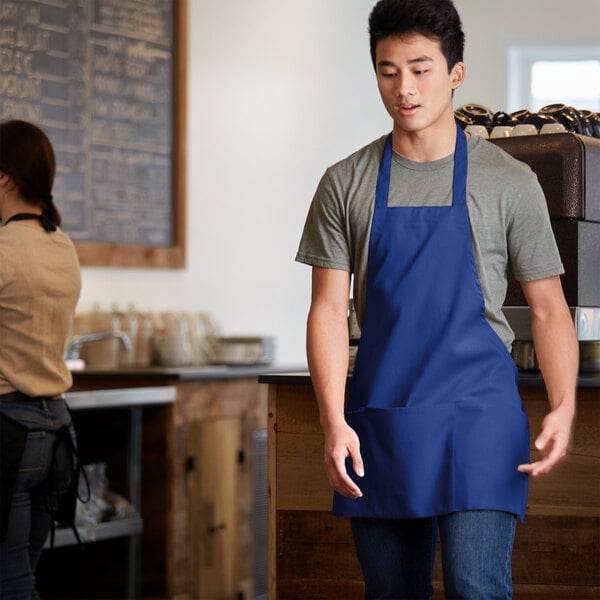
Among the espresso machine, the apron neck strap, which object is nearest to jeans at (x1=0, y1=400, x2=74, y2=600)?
the apron neck strap

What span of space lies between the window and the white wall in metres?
0.08

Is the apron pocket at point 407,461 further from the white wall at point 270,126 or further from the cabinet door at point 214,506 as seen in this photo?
the white wall at point 270,126

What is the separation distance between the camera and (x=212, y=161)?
17.7ft

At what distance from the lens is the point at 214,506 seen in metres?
4.32

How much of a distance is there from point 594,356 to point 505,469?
763 mm

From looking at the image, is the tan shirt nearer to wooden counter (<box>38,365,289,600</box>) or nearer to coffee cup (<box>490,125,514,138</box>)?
coffee cup (<box>490,125,514,138</box>)

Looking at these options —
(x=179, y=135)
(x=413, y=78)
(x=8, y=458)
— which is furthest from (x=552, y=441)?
(x=179, y=135)

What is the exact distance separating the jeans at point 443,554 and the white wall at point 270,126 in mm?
3094

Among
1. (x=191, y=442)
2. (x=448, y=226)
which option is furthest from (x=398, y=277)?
(x=191, y=442)

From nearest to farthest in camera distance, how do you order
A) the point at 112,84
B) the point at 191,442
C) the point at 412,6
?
the point at 412,6 → the point at 191,442 → the point at 112,84

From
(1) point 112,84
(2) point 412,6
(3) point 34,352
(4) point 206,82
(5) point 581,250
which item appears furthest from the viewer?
(4) point 206,82

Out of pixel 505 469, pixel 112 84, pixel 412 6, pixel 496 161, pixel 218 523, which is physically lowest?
pixel 218 523

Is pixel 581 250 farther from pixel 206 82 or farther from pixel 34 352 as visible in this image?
pixel 206 82

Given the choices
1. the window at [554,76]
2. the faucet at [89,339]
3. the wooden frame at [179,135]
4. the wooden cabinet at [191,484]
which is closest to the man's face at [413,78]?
the wooden cabinet at [191,484]
